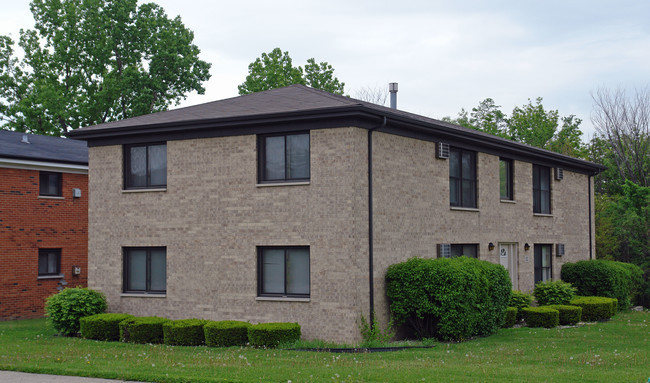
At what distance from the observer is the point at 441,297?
60.6ft

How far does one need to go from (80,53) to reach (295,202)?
34566mm

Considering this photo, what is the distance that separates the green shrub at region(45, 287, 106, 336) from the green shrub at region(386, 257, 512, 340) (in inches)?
325

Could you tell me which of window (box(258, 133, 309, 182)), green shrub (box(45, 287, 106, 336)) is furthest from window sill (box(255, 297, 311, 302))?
green shrub (box(45, 287, 106, 336))

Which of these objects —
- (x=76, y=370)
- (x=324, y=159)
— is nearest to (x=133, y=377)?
(x=76, y=370)

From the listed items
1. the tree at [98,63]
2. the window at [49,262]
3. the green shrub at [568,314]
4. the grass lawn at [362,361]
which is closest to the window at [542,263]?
the green shrub at [568,314]

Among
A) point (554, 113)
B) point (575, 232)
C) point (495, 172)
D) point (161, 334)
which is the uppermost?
point (554, 113)

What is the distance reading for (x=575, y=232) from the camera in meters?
30.9

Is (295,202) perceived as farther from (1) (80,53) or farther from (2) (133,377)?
(1) (80,53)

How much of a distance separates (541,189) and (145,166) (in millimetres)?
14713

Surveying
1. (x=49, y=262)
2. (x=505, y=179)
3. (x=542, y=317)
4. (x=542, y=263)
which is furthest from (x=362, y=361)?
(x=49, y=262)

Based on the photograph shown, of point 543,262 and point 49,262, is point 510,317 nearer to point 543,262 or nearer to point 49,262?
point 543,262

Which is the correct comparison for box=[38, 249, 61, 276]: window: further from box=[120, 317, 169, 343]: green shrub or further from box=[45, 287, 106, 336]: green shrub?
box=[120, 317, 169, 343]: green shrub

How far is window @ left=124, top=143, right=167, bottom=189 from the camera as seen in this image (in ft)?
70.2

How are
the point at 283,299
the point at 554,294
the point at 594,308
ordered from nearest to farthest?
1. the point at 283,299
2. the point at 594,308
3. the point at 554,294
